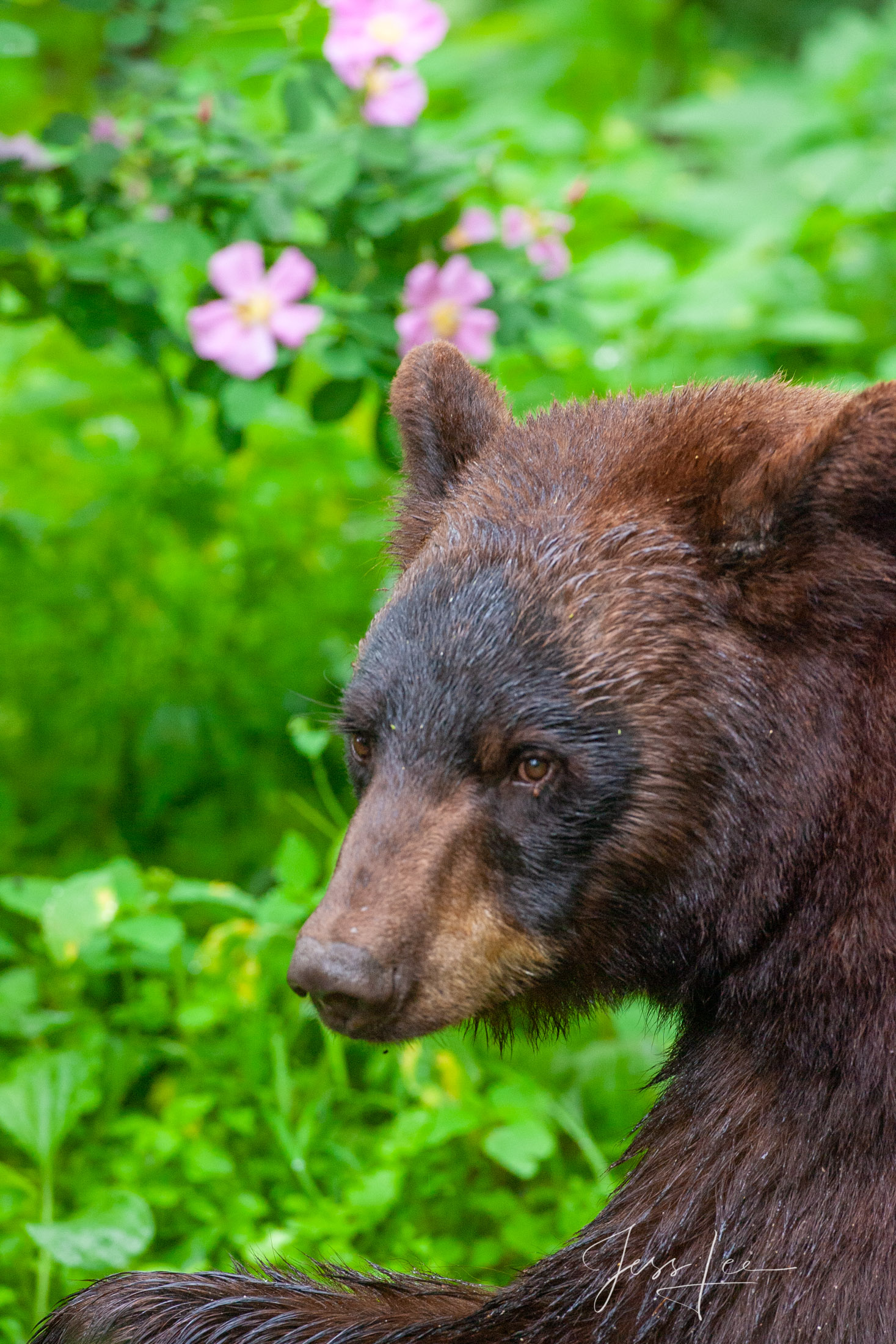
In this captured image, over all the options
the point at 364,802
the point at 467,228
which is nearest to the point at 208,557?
the point at 467,228

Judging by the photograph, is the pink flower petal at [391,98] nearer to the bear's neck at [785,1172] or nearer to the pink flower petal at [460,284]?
the pink flower petal at [460,284]

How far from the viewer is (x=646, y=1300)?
2355 mm

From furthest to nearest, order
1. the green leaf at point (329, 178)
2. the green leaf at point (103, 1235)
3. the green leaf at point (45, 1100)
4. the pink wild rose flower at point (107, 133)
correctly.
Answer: the pink wild rose flower at point (107, 133)
the green leaf at point (329, 178)
the green leaf at point (45, 1100)
the green leaf at point (103, 1235)

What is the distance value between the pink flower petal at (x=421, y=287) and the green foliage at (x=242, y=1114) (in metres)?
1.41

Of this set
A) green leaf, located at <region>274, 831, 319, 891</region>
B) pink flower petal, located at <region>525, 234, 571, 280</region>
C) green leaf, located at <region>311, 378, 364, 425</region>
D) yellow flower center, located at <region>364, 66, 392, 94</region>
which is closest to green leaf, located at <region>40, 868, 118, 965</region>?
green leaf, located at <region>274, 831, 319, 891</region>

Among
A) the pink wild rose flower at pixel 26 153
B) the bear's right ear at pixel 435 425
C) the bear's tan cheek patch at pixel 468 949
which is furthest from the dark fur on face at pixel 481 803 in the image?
the pink wild rose flower at pixel 26 153

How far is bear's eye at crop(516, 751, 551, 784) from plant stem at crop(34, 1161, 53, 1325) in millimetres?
→ 1518

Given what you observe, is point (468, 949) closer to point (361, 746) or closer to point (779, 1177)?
point (361, 746)

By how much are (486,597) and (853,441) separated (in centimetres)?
59

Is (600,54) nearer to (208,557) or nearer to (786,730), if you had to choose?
(208,557)

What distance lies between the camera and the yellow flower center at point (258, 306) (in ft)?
12.6

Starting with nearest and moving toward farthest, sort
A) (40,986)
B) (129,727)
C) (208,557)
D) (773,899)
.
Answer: (773,899) < (40,986) < (129,727) < (208,557)

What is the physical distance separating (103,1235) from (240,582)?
2516 mm

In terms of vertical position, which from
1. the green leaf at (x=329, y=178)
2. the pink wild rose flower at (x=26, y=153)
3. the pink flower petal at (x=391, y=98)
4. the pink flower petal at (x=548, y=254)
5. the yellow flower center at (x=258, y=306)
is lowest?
the pink flower petal at (x=548, y=254)
